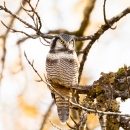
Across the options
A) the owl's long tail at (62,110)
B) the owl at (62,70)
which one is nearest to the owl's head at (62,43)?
the owl at (62,70)

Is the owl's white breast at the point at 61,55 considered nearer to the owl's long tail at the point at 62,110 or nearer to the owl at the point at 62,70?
the owl at the point at 62,70

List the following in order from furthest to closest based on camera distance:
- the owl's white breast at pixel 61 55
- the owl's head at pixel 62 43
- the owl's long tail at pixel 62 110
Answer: the owl's head at pixel 62 43, the owl's white breast at pixel 61 55, the owl's long tail at pixel 62 110

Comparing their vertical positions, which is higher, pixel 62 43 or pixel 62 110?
pixel 62 43

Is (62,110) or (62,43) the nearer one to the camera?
(62,110)

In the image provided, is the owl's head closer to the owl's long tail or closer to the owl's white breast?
the owl's white breast

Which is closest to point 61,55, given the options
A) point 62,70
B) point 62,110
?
point 62,70

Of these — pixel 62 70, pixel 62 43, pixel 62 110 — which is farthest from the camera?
pixel 62 43

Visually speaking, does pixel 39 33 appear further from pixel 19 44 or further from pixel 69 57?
pixel 19 44

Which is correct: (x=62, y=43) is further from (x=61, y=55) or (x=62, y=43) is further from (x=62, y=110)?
(x=62, y=110)

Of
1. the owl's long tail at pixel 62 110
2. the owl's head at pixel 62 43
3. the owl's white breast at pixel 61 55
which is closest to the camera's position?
the owl's long tail at pixel 62 110

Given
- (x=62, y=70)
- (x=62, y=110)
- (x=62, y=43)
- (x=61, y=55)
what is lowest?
(x=62, y=110)

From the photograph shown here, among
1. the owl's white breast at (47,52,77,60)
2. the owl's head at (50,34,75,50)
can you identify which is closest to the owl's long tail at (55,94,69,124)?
the owl's white breast at (47,52,77,60)

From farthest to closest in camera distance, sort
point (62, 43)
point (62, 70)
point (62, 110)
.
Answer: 1. point (62, 43)
2. point (62, 70)
3. point (62, 110)

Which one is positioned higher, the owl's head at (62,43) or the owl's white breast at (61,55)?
the owl's head at (62,43)
